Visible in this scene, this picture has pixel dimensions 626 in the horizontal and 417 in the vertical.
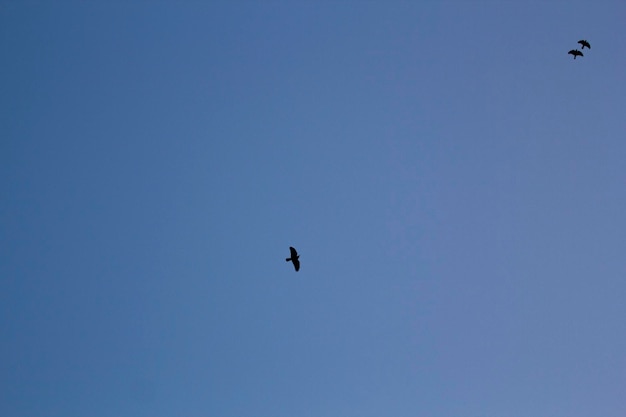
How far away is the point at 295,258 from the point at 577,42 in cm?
3686

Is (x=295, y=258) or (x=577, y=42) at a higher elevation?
(x=577, y=42)

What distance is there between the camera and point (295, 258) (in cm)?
6544

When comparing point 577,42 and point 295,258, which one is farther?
point 577,42

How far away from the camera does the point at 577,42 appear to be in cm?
7544
